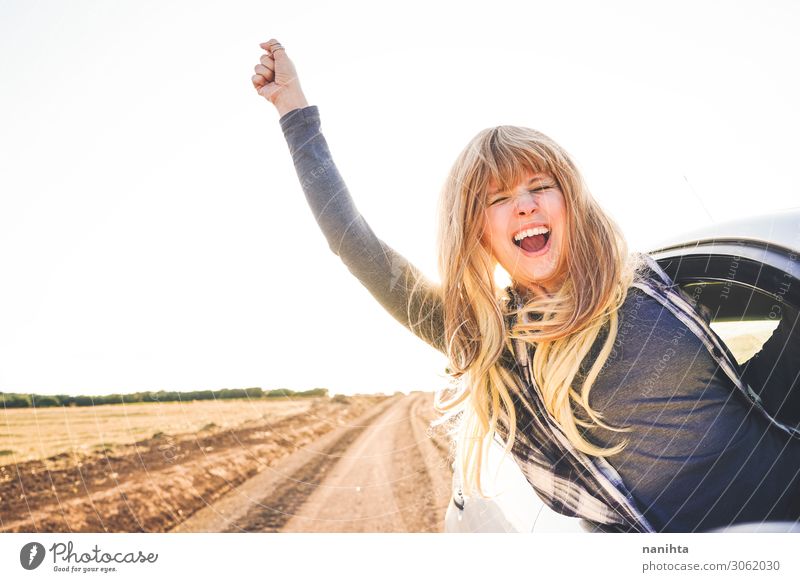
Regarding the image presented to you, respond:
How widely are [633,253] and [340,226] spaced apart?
58 cm

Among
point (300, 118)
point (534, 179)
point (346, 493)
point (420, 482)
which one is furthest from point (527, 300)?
point (420, 482)

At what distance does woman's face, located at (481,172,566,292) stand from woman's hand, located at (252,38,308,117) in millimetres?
432

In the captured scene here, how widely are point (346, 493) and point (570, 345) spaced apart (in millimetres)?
2714

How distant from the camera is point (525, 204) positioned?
97 centimetres

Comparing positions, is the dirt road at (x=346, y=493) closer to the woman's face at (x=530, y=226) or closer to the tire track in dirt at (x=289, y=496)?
the tire track in dirt at (x=289, y=496)

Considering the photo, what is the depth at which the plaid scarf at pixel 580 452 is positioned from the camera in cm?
89

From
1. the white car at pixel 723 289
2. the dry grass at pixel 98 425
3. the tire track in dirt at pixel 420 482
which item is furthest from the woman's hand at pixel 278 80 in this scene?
the tire track in dirt at pixel 420 482

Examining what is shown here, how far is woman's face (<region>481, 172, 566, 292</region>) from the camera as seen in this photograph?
0.97 metres

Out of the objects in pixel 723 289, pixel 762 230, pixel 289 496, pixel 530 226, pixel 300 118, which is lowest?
pixel 289 496

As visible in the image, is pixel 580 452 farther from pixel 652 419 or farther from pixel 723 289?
pixel 723 289

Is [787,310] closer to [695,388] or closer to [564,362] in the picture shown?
[695,388]
